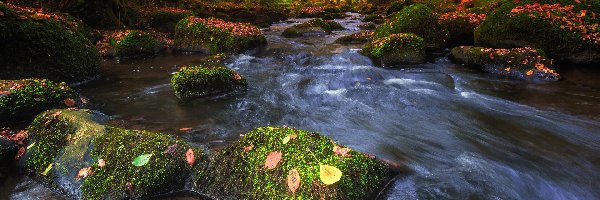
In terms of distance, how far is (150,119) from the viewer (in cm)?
618

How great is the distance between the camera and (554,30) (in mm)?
9469

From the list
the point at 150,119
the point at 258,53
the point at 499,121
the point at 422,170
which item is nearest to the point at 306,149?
the point at 422,170

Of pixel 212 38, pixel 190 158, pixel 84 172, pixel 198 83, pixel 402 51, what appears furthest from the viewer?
pixel 212 38

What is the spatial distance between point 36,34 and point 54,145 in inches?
193

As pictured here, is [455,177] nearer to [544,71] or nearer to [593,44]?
[544,71]

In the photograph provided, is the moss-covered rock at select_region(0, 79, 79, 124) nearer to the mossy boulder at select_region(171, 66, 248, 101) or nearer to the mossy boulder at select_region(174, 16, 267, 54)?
the mossy boulder at select_region(171, 66, 248, 101)

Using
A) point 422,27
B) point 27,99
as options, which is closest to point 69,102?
point 27,99

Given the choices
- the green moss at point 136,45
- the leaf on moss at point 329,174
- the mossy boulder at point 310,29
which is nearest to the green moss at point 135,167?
the leaf on moss at point 329,174

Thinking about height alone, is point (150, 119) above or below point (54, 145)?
below

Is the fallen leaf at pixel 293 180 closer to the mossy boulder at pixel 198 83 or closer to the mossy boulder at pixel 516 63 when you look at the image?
the mossy boulder at pixel 198 83

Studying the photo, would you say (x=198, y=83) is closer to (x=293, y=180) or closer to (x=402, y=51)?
(x=293, y=180)

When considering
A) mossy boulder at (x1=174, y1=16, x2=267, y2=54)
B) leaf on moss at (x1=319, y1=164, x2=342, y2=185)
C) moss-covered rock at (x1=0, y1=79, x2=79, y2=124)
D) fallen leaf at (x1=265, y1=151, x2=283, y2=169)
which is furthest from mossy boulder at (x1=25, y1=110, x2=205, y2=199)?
mossy boulder at (x1=174, y1=16, x2=267, y2=54)

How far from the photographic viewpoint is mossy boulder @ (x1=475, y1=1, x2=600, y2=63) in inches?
363

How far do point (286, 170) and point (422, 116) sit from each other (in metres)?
4.03
